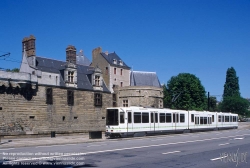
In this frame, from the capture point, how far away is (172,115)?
34.9m

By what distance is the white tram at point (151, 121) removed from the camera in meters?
28.0

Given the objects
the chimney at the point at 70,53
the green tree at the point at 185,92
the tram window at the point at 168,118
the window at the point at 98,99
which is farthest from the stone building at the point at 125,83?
the tram window at the point at 168,118

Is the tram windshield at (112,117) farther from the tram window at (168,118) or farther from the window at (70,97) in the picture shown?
the window at (70,97)

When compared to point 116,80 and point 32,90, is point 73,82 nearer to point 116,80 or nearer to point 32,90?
point 32,90

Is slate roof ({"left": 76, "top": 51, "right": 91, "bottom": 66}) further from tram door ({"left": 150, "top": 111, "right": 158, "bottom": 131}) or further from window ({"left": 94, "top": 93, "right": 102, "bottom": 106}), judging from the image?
tram door ({"left": 150, "top": 111, "right": 158, "bottom": 131})

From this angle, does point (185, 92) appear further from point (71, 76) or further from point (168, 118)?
point (71, 76)

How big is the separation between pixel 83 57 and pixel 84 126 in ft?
110

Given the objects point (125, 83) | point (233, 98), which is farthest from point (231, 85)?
point (125, 83)

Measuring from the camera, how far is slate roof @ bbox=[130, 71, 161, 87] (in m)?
60.6

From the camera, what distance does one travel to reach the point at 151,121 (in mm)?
31312

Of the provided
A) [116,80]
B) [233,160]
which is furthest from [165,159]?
[116,80]

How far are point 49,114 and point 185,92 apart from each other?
127 feet

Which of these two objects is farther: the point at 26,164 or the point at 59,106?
the point at 59,106

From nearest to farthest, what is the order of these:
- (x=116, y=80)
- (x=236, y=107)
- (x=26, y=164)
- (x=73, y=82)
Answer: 1. (x=26, y=164)
2. (x=73, y=82)
3. (x=116, y=80)
4. (x=236, y=107)
